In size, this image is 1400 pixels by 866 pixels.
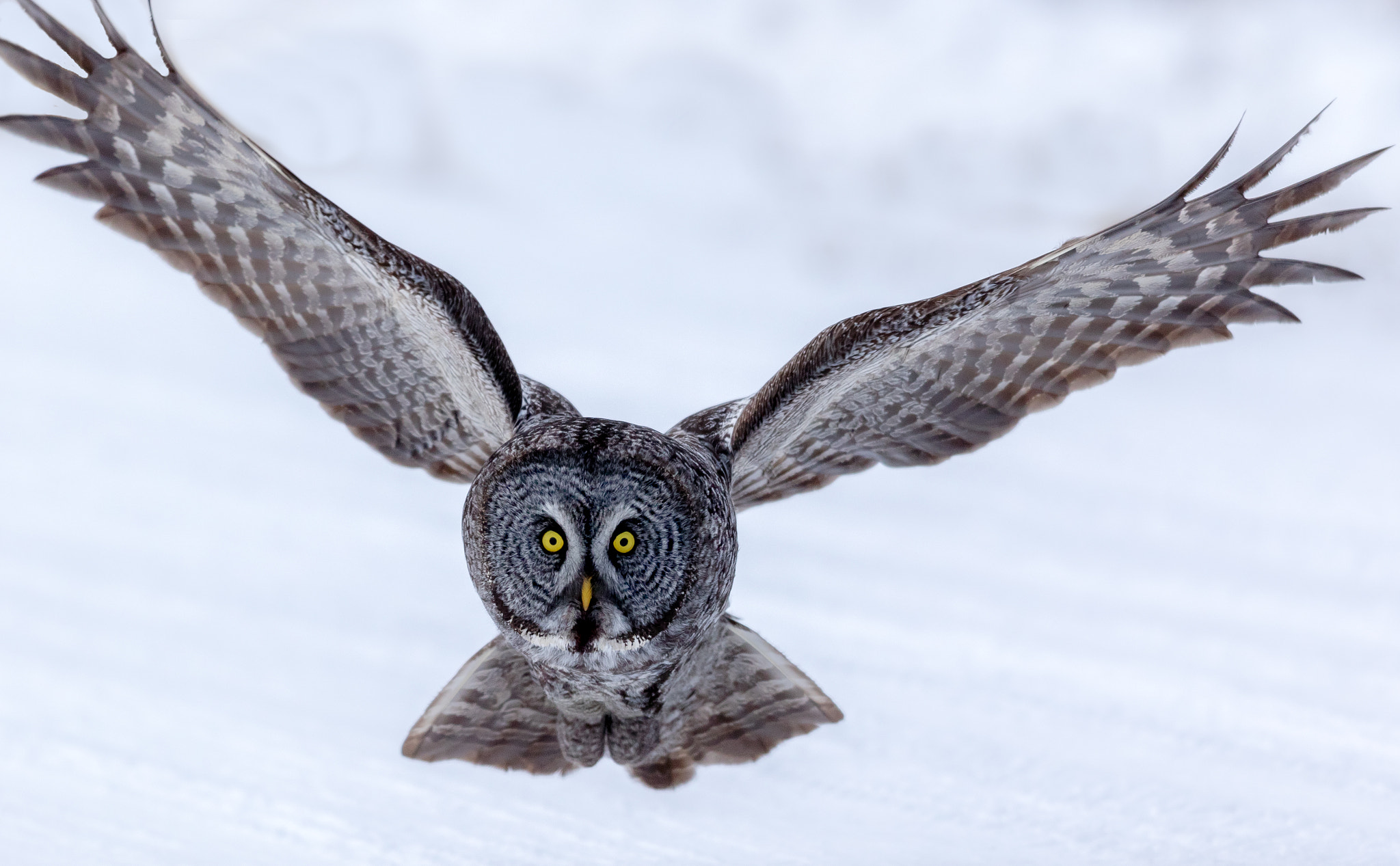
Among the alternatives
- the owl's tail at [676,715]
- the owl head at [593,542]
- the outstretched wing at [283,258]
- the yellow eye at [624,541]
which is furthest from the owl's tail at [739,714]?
the outstretched wing at [283,258]

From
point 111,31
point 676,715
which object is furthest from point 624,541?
point 111,31

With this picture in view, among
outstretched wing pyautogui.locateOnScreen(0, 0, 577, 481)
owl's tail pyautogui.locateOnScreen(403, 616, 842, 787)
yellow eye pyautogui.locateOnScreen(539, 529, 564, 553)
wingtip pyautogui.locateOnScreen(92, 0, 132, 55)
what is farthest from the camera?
owl's tail pyautogui.locateOnScreen(403, 616, 842, 787)

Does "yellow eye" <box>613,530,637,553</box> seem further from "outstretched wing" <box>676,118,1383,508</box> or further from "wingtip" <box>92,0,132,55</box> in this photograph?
"wingtip" <box>92,0,132,55</box>

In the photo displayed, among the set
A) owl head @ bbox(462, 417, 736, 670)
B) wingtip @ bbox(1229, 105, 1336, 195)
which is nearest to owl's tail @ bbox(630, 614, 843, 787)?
owl head @ bbox(462, 417, 736, 670)

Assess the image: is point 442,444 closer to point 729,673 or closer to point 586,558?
point 586,558

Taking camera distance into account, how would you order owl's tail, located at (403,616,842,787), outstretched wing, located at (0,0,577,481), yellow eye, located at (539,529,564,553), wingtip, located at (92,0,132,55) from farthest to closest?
owl's tail, located at (403,616,842,787)
yellow eye, located at (539,529,564,553)
outstretched wing, located at (0,0,577,481)
wingtip, located at (92,0,132,55)

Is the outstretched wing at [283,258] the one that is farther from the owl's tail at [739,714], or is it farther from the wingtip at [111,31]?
the owl's tail at [739,714]
